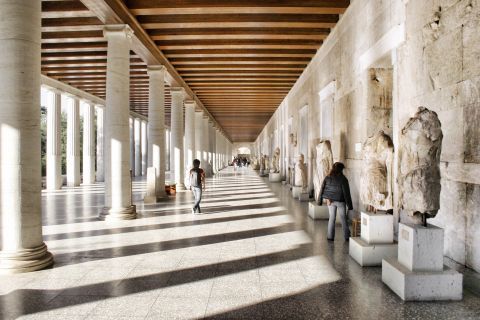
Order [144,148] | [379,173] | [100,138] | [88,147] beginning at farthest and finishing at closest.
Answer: [144,148], [100,138], [88,147], [379,173]

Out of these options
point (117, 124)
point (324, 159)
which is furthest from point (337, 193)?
point (117, 124)

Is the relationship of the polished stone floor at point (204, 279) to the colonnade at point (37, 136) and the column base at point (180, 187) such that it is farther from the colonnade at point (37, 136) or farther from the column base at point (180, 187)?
the column base at point (180, 187)

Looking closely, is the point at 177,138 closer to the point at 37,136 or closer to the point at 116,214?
the point at 116,214

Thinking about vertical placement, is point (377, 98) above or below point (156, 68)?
below

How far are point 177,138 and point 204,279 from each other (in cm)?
1496

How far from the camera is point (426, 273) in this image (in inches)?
180

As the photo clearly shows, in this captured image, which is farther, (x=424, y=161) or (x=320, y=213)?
(x=320, y=213)

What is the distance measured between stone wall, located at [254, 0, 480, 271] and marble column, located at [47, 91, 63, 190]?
17113 mm

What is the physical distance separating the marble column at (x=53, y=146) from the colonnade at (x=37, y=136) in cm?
5

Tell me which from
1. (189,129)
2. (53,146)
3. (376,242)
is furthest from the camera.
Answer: (189,129)

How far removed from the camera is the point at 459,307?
4375 mm

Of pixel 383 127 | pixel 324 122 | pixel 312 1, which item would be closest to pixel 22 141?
pixel 383 127

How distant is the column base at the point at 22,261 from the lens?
18.7ft

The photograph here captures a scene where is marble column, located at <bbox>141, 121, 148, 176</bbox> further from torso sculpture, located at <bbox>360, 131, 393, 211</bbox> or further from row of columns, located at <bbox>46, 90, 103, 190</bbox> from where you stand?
torso sculpture, located at <bbox>360, 131, 393, 211</bbox>
